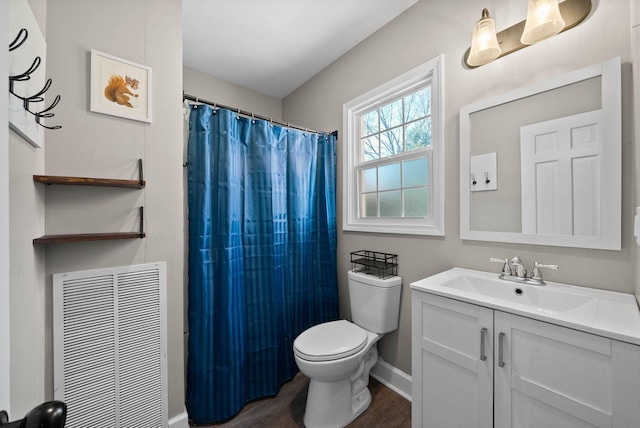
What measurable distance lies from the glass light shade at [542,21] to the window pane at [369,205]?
126 centimetres

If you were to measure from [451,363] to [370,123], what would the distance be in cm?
178

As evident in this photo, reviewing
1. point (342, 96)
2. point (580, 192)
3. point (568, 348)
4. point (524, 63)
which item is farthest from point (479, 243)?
point (342, 96)

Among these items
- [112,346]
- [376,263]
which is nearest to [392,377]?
[376,263]

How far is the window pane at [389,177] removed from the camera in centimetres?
195

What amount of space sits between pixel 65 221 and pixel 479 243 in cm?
207

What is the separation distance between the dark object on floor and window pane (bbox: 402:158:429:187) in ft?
6.05

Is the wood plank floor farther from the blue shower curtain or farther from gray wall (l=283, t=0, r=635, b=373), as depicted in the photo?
gray wall (l=283, t=0, r=635, b=373)

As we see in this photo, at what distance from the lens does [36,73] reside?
97cm

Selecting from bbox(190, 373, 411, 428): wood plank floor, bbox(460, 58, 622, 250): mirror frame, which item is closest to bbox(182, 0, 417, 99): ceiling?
bbox(460, 58, 622, 250): mirror frame

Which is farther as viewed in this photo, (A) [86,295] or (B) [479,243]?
(B) [479,243]

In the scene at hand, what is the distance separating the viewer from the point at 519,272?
4.09 feet

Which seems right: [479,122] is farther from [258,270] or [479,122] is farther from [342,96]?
[258,270]

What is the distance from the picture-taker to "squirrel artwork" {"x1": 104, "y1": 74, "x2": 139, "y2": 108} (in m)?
1.24

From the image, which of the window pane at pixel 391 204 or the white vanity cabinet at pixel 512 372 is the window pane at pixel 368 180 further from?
the white vanity cabinet at pixel 512 372
